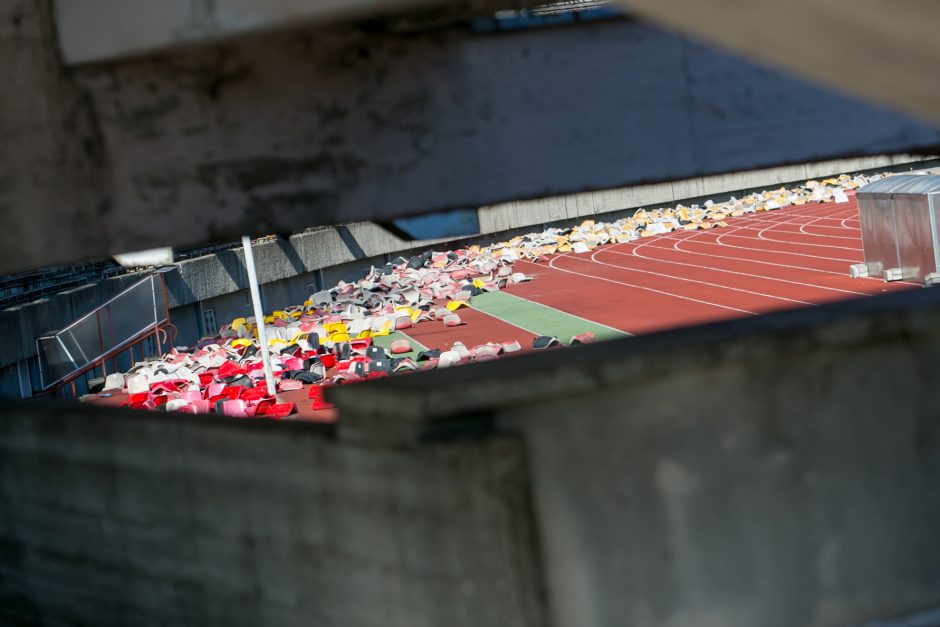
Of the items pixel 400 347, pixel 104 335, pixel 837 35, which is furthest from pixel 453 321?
pixel 837 35

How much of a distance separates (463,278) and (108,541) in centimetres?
2799

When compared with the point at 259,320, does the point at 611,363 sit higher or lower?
higher

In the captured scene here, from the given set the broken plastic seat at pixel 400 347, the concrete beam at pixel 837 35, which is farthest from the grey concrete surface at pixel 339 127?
the broken plastic seat at pixel 400 347

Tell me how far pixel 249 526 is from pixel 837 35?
3.12m

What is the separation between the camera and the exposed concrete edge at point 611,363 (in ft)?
12.2

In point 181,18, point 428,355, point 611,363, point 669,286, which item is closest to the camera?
point 611,363

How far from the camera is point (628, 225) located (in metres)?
42.4

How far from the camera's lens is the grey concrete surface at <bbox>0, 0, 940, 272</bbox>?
15.8 ft

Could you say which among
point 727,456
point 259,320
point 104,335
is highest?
point 727,456

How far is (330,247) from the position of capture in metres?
36.0

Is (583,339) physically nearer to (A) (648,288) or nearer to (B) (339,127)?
(A) (648,288)

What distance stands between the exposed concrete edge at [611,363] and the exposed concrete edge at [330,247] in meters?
1.58

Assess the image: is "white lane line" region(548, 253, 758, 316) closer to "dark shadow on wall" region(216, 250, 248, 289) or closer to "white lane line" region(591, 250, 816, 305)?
"white lane line" region(591, 250, 816, 305)

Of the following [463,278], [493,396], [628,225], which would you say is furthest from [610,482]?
[628,225]
